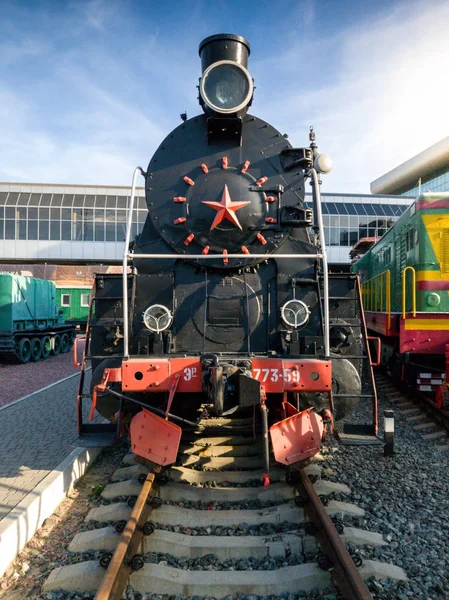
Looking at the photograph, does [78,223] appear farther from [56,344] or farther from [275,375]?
[275,375]

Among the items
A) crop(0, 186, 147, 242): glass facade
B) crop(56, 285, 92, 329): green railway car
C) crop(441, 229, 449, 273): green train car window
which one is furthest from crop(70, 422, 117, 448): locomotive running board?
crop(0, 186, 147, 242): glass facade

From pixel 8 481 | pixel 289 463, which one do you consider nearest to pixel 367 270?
pixel 289 463

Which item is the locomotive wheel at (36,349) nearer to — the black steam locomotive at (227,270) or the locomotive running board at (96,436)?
the black steam locomotive at (227,270)

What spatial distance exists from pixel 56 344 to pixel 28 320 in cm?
343

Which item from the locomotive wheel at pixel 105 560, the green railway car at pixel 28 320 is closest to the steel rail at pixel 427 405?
the locomotive wheel at pixel 105 560

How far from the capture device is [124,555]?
10.4 feet

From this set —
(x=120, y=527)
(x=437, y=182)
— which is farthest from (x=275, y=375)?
(x=437, y=182)

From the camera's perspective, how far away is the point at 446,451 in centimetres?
601

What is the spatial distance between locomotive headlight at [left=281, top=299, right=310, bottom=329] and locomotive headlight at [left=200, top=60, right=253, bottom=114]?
244 centimetres

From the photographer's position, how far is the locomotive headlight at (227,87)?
Answer: 17.4 feet

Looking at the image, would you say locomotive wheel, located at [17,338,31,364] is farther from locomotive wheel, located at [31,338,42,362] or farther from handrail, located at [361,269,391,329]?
handrail, located at [361,269,391,329]

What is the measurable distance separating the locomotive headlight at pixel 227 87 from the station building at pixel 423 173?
43.6 metres

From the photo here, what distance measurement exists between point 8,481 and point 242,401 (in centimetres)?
278

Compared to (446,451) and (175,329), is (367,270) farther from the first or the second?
(175,329)
